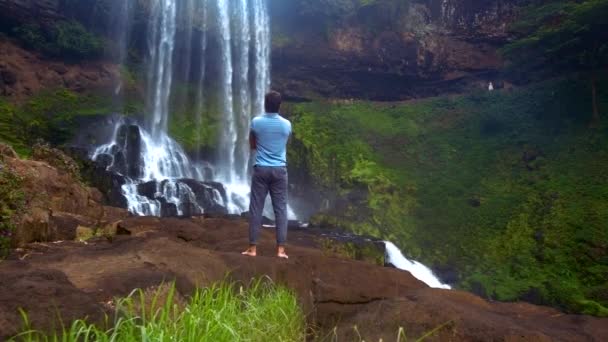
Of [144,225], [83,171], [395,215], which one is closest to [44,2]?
[83,171]

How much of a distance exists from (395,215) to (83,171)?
10958mm

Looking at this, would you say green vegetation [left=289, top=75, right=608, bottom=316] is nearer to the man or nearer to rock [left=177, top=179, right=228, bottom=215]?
rock [left=177, top=179, right=228, bottom=215]

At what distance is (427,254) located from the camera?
693 inches

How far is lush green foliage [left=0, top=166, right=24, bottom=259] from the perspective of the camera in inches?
212

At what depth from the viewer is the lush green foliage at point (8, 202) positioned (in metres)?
5.39

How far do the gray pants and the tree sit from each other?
58.7 feet

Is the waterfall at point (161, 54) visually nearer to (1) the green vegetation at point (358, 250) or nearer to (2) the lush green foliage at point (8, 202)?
Answer: (1) the green vegetation at point (358, 250)

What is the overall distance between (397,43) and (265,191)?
2504cm

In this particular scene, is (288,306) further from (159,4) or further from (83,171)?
(159,4)

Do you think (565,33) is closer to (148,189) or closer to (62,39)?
(148,189)

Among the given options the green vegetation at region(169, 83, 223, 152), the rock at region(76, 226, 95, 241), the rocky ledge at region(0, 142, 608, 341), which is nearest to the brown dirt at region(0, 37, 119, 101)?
the green vegetation at region(169, 83, 223, 152)

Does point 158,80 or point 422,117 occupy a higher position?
point 158,80

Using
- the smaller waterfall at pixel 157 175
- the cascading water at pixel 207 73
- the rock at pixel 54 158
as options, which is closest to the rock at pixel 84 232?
the rock at pixel 54 158

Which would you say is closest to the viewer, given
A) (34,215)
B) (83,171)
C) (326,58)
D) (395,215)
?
(34,215)
